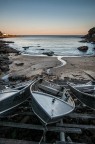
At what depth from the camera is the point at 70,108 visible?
7.09 meters

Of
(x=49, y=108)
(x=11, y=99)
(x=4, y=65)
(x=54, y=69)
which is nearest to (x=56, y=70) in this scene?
(x=54, y=69)

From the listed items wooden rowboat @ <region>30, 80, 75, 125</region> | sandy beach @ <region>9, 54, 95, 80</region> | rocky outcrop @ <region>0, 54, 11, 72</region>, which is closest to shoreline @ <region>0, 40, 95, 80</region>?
sandy beach @ <region>9, 54, 95, 80</region>

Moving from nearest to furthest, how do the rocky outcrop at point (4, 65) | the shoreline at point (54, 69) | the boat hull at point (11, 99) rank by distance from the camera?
the boat hull at point (11, 99) < the shoreline at point (54, 69) < the rocky outcrop at point (4, 65)

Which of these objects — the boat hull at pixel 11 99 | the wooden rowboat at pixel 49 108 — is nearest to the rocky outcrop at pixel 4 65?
the boat hull at pixel 11 99

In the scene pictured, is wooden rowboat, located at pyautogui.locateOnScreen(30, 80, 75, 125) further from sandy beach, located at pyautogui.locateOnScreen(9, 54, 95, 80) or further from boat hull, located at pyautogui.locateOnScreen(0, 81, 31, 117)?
sandy beach, located at pyautogui.locateOnScreen(9, 54, 95, 80)

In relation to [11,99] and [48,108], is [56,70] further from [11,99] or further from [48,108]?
[48,108]

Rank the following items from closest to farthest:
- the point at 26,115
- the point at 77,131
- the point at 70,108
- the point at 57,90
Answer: the point at 77,131, the point at 70,108, the point at 26,115, the point at 57,90

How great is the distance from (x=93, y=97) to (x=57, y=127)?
6.52ft

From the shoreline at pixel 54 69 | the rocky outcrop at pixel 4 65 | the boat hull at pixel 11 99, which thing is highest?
the boat hull at pixel 11 99

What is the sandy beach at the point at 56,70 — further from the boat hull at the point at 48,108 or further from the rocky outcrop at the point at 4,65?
the boat hull at the point at 48,108

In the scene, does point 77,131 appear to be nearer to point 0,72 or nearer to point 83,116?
point 83,116

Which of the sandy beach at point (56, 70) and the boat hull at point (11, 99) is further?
the sandy beach at point (56, 70)

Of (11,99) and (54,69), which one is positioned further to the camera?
(54,69)

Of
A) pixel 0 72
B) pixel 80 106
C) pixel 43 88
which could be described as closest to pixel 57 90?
pixel 43 88
